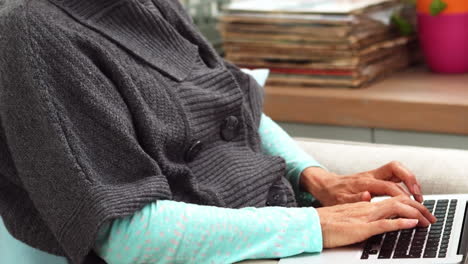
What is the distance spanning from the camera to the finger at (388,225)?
1160 mm

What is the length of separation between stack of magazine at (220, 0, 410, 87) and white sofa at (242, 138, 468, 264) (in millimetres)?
462

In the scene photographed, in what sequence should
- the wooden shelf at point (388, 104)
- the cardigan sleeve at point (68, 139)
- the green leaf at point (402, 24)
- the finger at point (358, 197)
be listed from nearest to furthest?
the cardigan sleeve at point (68, 139) < the finger at point (358, 197) < the wooden shelf at point (388, 104) < the green leaf at point (402, 24)

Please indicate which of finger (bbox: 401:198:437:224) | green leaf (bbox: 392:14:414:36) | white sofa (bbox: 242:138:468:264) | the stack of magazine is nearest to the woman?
finger (bbox: 401:198:437:224)

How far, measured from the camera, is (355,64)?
2.02 metres

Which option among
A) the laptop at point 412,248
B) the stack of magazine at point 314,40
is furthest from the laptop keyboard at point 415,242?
the stack of magazine at point 314,40

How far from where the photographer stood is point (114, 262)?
3.76 ft

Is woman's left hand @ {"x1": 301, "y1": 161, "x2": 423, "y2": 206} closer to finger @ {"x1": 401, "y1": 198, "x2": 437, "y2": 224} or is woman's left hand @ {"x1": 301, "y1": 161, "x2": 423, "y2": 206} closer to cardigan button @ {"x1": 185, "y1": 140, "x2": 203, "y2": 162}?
finger @ {"x1": 401, "y1": 198, "x2": 437, "y2": 224}

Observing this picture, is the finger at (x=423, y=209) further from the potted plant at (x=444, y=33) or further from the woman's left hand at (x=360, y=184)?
the potted plant at (x=444, y=33)

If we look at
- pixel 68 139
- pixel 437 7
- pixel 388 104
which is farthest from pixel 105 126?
pixel 437 7

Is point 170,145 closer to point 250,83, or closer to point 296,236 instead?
point 296,236

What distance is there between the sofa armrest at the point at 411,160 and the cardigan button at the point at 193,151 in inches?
14.4

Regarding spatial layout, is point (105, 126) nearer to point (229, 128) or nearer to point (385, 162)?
point (229, 128)

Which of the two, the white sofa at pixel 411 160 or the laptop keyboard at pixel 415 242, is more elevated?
the laptop keyboard at pixel 415 242

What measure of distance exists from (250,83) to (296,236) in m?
0.43
